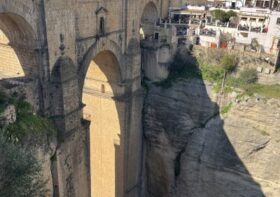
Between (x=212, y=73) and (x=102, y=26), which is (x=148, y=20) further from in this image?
(x=102, y=26)

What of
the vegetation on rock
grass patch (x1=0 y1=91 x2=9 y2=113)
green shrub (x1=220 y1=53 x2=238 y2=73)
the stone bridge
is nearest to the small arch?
the stone bridge

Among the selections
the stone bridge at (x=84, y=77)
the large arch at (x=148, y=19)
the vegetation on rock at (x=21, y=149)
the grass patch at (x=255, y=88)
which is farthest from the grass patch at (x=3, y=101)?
the large arch at (x=148, y=19)

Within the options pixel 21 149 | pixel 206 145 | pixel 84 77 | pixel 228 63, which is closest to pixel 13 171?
pixel 21 149

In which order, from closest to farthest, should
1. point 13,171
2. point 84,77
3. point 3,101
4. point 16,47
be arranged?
point 13,171 → point 3,101 → point 16,47 → point 84,77

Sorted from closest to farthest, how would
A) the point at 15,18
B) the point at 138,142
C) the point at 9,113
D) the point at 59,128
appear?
the point at 9,113, the point at 15,18, the point at 59,128, the point at 138,142

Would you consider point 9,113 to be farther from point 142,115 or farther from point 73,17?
point 142,115

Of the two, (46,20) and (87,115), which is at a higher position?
(46,20)

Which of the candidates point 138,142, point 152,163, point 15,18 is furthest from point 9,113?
point 152,163
